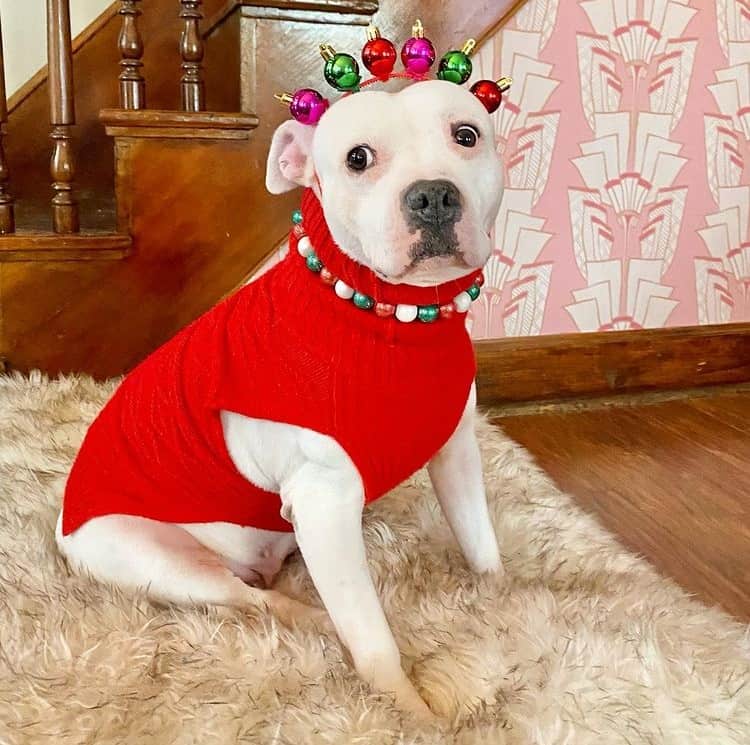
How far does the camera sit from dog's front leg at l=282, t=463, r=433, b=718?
88 cm

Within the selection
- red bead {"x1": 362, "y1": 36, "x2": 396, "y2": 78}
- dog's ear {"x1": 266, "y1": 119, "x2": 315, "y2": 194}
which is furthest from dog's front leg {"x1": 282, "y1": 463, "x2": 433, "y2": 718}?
red bead {"x1": 362, "y1": 36, "x2": 396, "y2": 78}

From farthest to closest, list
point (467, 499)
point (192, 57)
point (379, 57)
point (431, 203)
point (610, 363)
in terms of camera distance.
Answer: point (610, 363) → point (192, 57) → point (467, 499) → point (379, 57) → point (431, 203)

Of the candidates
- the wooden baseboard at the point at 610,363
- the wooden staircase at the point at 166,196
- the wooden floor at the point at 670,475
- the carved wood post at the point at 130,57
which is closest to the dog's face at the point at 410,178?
the wooden floor at the point at 670,475

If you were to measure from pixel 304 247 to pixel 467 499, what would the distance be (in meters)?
0.38

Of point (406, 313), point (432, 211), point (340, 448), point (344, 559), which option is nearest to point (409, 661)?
point (344, 559)

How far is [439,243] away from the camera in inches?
31.8

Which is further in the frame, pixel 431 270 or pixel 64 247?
pixel 64 247

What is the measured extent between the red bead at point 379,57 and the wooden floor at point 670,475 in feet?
2.65

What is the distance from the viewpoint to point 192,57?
1604mm

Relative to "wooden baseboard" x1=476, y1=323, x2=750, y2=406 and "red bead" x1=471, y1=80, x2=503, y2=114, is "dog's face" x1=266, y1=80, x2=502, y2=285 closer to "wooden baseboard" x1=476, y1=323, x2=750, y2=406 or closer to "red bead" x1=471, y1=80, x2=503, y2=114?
"red bead" x1=471, y1=80, x2=503, y2=114

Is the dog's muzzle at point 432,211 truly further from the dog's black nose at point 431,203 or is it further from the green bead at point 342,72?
the green bead at point 342,72

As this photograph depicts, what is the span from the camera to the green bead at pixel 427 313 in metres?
0.90

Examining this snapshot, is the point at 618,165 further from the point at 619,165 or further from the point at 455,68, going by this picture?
the point at 455,68

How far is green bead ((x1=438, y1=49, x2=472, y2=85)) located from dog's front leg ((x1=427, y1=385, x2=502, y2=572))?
365 millimetres
